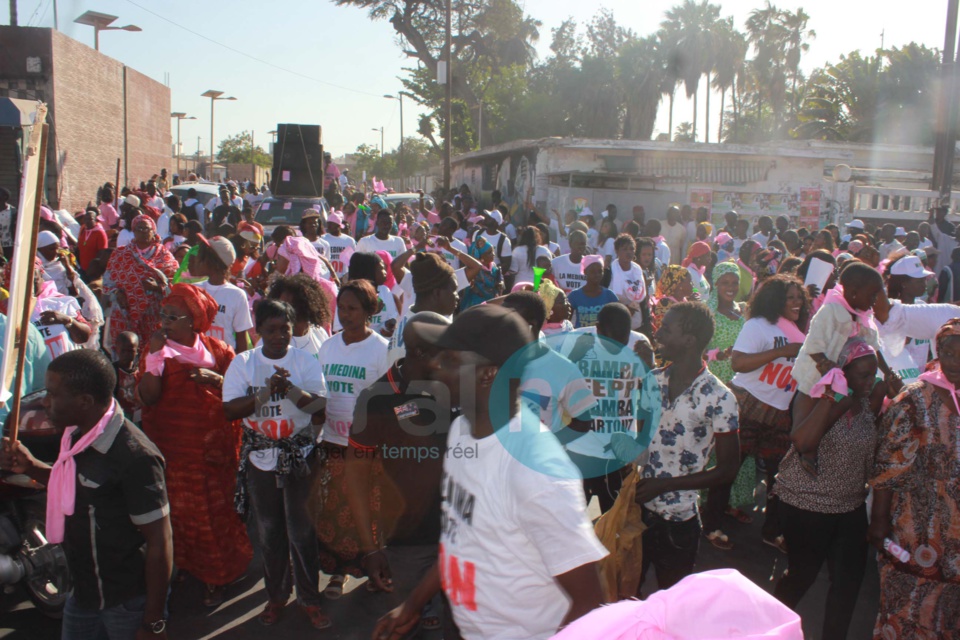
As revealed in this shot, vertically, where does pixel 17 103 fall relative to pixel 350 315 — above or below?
above

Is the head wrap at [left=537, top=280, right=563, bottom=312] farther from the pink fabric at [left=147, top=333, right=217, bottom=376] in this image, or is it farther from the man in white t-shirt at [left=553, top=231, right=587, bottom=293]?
the man in white t-shirt at [left=553, top=231, right=587, bottom=293]

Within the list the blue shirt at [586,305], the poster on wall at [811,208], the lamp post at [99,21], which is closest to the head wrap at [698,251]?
the blue shirt at [586,305]

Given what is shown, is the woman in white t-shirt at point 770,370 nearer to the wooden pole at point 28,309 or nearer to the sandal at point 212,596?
the sandal at point 212,596

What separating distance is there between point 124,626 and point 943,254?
1404 cm

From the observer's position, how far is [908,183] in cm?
2578

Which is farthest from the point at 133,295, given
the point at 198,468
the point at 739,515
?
the point at 739,515

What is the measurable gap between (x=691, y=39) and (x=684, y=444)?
53.7m

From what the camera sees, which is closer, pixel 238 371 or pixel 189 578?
pixel 238 371

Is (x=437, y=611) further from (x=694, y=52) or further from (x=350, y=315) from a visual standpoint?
(x=694, y=52)

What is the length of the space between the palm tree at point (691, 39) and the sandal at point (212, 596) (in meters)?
51.9

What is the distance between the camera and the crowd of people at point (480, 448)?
2.13 metres

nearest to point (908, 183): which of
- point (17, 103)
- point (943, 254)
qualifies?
point (943, 254)

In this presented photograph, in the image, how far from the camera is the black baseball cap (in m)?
2.13

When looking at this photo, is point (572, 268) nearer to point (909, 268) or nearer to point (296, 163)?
point (909, 268)
